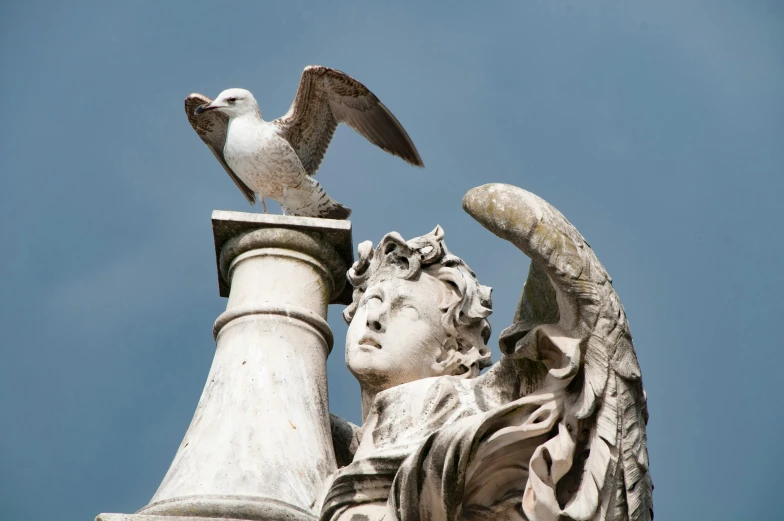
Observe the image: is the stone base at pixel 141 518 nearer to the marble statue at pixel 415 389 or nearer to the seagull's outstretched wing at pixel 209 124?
the marble statue at pixel 415 389

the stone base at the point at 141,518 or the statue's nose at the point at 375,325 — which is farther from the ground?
the statue's nose at the point at 375,325

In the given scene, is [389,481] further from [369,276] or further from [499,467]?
[369,276]

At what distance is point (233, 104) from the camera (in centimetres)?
1074

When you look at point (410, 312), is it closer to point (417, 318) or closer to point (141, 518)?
point (417, 318)

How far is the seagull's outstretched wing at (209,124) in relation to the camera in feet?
35.7

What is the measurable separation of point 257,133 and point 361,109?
3.79ft

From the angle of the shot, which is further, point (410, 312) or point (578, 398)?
point (410, 312)

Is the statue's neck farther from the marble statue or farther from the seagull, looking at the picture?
the seagull

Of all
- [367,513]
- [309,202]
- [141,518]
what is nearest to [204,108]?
[309,202]

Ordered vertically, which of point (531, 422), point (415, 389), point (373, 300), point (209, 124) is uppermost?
→ point (209, 124)

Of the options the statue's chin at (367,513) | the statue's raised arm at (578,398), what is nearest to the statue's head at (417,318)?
the statue's chin at (367,513)

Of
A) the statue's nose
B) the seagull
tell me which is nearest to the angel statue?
the statue's nose

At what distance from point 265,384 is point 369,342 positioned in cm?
68

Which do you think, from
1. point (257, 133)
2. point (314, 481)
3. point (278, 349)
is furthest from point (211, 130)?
point (314, 481)
